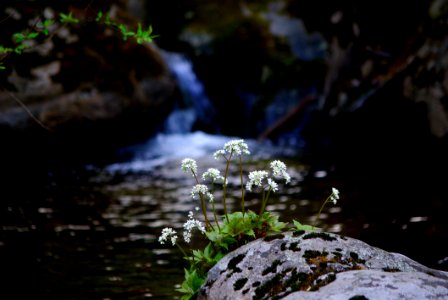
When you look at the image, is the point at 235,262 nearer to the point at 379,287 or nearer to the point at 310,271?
the point at 310,271

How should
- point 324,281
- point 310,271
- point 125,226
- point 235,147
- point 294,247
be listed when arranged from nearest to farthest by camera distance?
point 324,281
point 310,271
point 294,247
point 235,147
point 125,226

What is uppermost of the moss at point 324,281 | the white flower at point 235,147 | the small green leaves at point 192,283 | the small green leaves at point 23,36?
the small green leaves at point 23,36

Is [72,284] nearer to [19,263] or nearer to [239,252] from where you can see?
[19,263]

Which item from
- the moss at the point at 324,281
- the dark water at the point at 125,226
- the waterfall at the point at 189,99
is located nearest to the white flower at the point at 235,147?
the moss at the point at 324,281

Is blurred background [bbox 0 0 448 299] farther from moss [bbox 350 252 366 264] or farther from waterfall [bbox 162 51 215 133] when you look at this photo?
moss [bbox 350 252 366 264]

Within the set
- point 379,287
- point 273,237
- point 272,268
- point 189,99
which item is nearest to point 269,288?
point 272,268

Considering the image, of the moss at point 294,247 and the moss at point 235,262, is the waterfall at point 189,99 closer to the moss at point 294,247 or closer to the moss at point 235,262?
the moss at point 235,262
